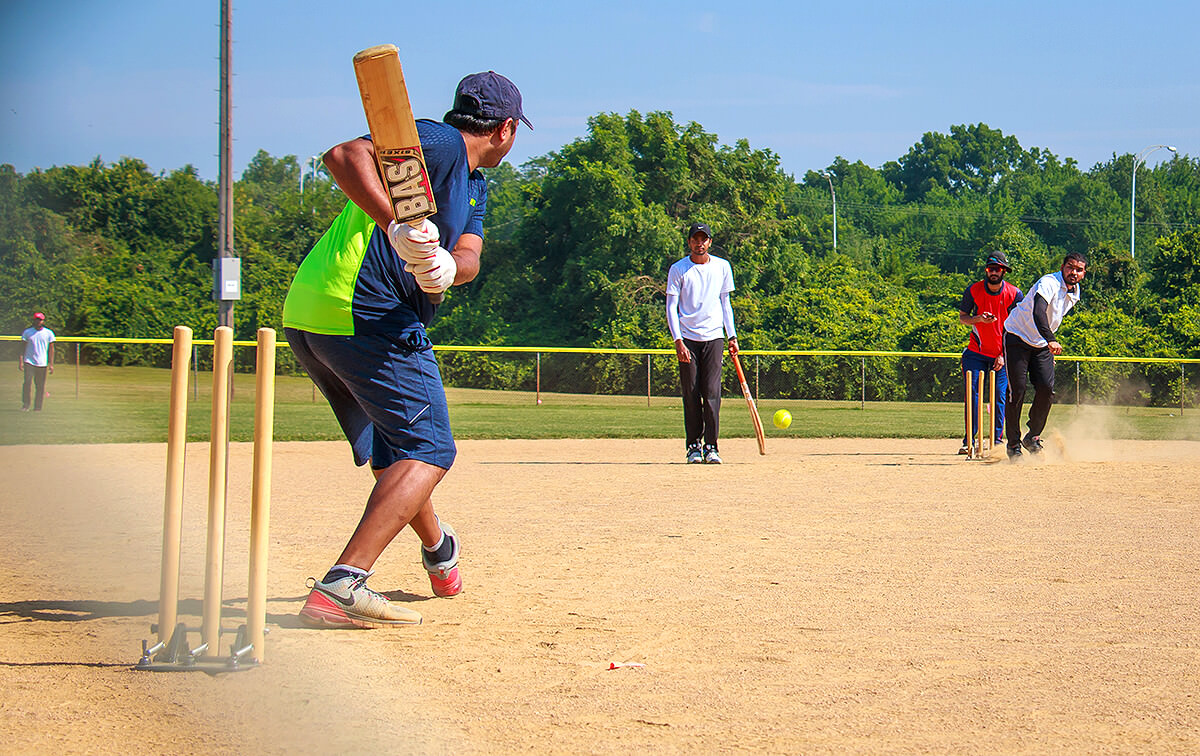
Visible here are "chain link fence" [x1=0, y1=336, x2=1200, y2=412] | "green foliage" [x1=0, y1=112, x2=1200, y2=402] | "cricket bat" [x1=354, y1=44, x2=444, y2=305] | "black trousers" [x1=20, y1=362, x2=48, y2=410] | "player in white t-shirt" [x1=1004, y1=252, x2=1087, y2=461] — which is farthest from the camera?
"green foliage" [x1=0, y1=112, x2=1200, y2=402]

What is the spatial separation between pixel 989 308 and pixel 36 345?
607 inches

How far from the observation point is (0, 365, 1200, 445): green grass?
16.1 metres

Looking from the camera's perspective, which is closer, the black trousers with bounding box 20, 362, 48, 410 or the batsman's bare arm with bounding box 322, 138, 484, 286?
the batsman's bare arm with bounding box 322, 138, 484, 286

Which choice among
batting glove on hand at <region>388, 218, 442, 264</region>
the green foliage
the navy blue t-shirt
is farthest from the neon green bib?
the green foliage

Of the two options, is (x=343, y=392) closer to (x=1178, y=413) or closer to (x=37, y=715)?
(x=37, y=715)

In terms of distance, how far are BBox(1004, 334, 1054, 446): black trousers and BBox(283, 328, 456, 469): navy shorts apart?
320 inches

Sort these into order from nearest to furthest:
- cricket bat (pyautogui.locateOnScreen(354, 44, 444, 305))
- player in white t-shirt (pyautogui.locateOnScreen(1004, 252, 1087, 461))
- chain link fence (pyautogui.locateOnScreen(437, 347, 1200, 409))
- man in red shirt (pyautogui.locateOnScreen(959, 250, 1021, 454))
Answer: cricket bat (pyautogui.locateOnScreen(354, 44, 444, 305)) < player in white t-shirt (pyautogui.locateOnScreen(1004, 252, 1087, 461)) < man in red shirt (pyautogui.locateOnScreen(959, 250, 1021, 454)) < chain link fence (pyautogui.locateOnScreen(437, 347, 1200, 409))

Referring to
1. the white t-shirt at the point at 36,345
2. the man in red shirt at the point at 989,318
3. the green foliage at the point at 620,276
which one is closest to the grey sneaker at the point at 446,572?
the man in red shirt at the point at 989,318

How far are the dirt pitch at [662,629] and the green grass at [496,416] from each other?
24.7 feet

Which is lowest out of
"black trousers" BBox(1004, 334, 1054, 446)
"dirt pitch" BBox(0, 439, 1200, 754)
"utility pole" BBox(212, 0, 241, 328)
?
"dirt pitch" BBox(0, 439, 1200, 754)

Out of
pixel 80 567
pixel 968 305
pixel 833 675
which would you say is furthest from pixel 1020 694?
pixel 968 305

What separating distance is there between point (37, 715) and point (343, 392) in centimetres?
169

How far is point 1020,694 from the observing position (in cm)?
343

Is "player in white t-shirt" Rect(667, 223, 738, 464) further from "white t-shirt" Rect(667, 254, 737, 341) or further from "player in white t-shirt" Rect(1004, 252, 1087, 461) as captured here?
"player in white t-shirt" Rect(1004, 252, 1087, 461)
